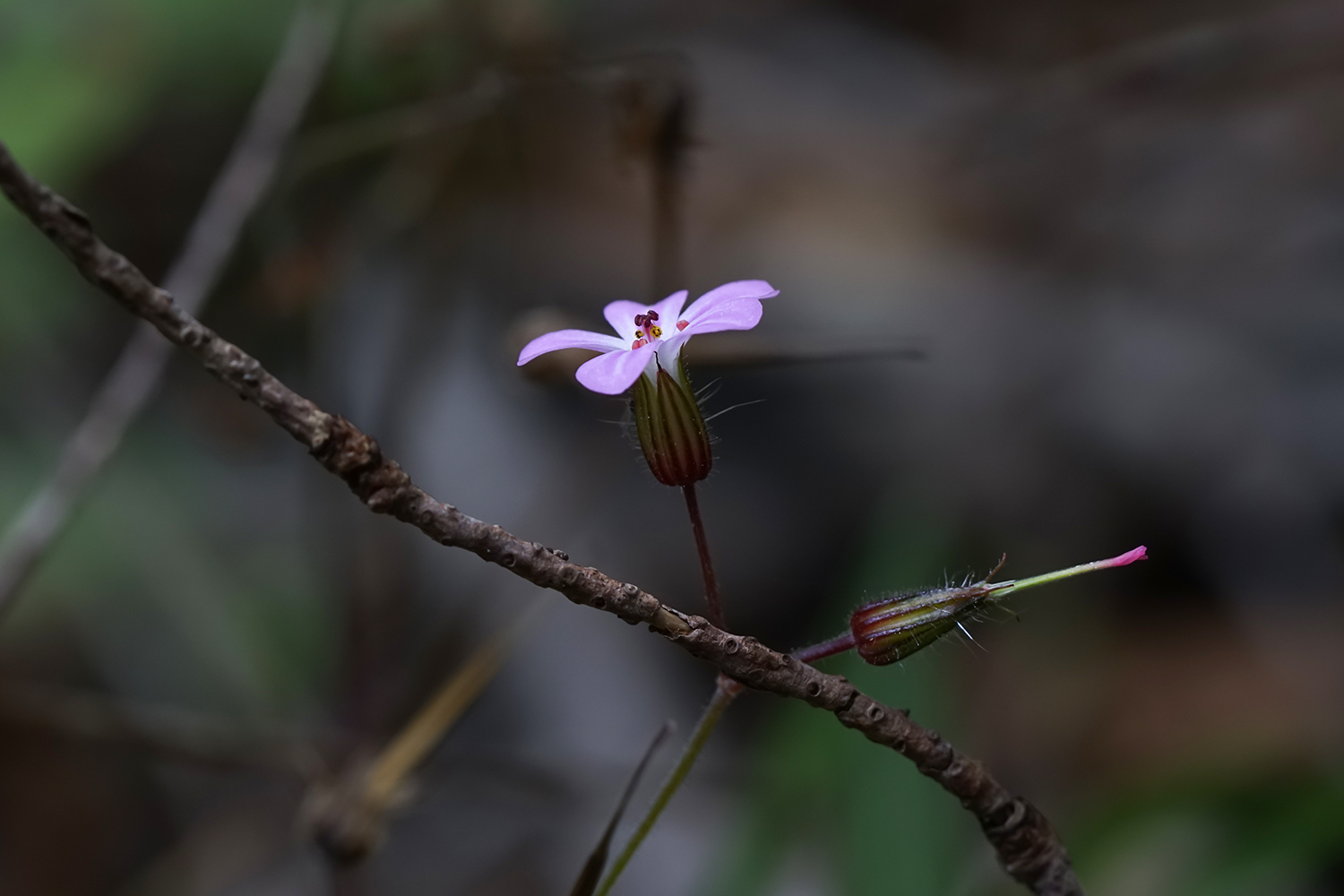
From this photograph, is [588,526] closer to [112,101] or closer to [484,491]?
[484,491]

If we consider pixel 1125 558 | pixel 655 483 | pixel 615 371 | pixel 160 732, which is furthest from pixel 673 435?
pixel 655 483

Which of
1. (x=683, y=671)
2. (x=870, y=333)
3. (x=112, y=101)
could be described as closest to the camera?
Result: (x=112, y=101)

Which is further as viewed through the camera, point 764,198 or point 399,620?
point 764,198

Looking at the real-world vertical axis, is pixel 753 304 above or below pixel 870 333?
below

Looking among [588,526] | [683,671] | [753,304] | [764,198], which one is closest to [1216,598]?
[683,671]

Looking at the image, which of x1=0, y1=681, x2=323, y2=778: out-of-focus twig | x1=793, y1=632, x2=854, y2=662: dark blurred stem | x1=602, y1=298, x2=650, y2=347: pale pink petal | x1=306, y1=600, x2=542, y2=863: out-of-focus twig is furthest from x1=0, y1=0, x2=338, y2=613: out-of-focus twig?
x1=793, y1=632, x2=854, y2=662: dark blurred stem

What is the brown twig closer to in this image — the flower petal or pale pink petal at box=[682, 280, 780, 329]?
the flower petal
